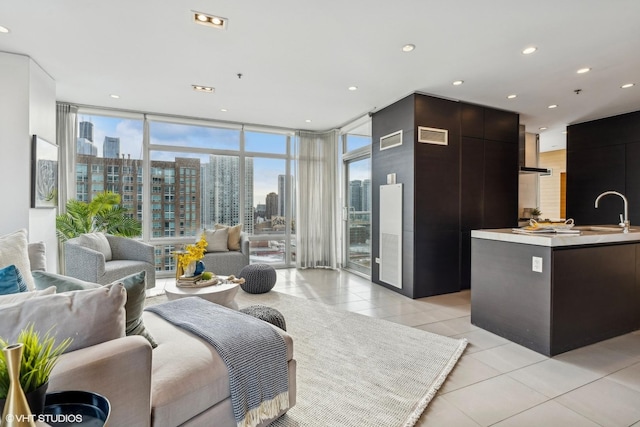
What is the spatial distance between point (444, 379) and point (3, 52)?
503 cm

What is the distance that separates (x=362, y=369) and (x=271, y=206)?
432 cm

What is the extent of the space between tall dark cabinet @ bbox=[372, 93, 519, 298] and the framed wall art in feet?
14.1

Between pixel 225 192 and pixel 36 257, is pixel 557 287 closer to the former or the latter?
pixel 36 257

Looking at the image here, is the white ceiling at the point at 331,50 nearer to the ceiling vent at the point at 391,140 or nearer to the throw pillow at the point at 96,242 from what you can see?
the ceiling vent at the point at 391,140

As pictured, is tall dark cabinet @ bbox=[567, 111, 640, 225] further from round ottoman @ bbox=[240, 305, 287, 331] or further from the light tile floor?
round ottoman @ bbox=[240, 305, 287, 331]

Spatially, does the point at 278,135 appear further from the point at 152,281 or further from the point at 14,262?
the point at 14,262

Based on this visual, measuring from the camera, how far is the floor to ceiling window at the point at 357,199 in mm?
5492

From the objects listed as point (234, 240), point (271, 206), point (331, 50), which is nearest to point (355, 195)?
point (271, 206)

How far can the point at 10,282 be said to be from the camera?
1.51 metres

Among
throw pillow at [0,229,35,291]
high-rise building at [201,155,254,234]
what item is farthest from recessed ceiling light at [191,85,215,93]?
throw pillow at [0,229,35,291]

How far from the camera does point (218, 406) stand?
1413 mm

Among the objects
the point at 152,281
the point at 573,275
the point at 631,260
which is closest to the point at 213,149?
the point at 152,281

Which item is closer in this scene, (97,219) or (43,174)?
(43,174)

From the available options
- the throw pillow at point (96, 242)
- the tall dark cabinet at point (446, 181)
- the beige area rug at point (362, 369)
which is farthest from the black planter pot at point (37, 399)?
the tall dark cabinet at point (446, 181)
